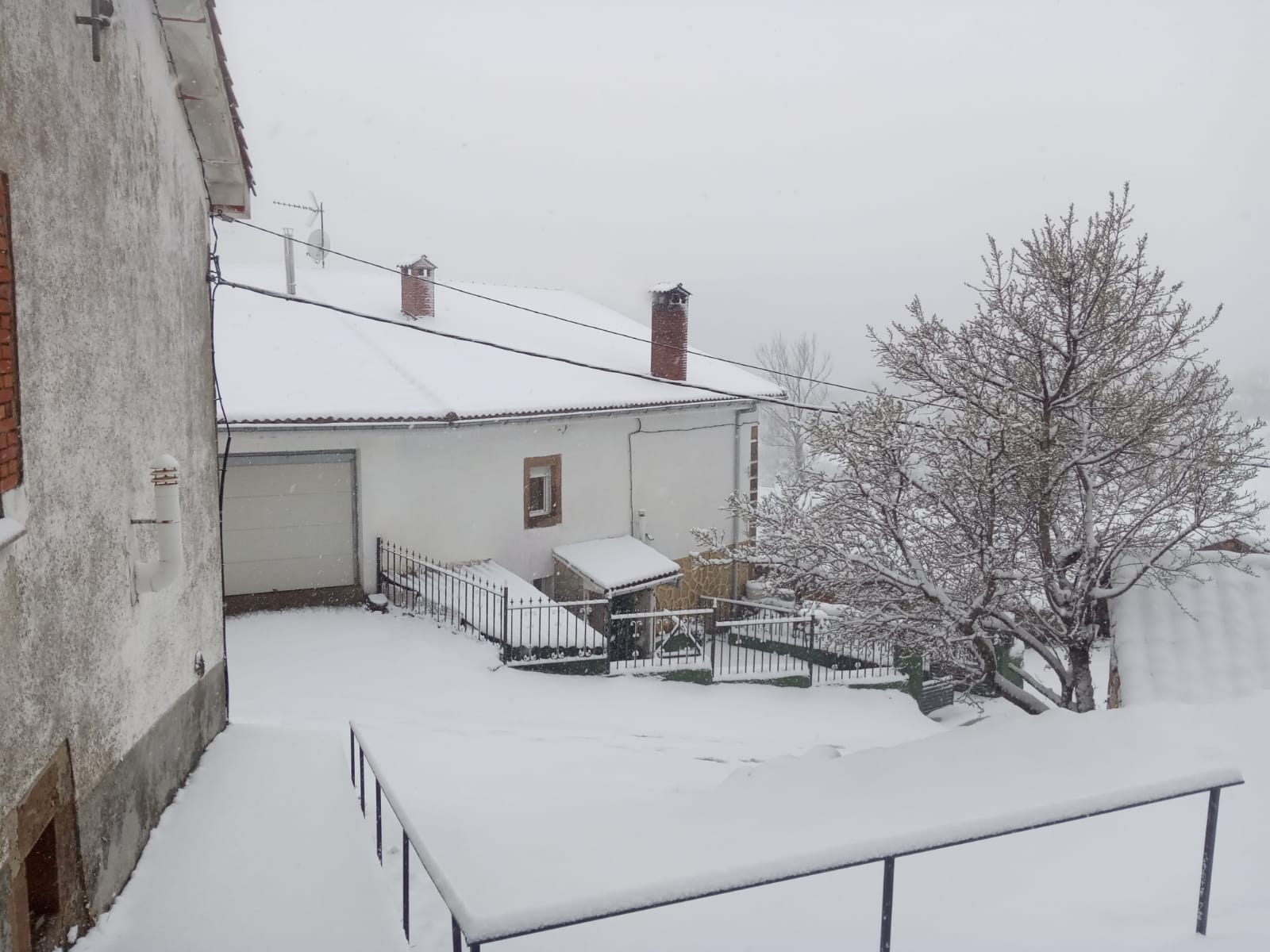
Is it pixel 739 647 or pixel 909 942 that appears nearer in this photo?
pixel 909 942

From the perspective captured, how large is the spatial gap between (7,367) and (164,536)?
2.02 metres

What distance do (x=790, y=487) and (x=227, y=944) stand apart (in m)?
8.80

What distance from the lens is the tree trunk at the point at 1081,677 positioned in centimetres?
1014

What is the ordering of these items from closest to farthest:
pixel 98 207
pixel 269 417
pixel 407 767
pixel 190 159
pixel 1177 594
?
pixel 98 207 → pixel 190 159 → pixel 407 767 → pixel 1177 594 → pixel 269 417

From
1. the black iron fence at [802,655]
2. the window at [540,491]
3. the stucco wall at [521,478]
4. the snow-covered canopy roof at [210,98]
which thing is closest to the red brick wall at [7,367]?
the snow-covered canopy roof at [210,98]

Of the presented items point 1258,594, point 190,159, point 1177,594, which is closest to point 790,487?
point 1177,594

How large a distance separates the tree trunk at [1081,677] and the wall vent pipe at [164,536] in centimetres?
931

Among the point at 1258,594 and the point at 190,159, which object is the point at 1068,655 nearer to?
the point at 1258,594

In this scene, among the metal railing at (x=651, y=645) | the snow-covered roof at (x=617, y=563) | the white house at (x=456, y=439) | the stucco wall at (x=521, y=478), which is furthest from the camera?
the snow-covered roof at (x=617, y=563)

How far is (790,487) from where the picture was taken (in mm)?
11789

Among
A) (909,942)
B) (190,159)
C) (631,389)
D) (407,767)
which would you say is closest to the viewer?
(909,942)

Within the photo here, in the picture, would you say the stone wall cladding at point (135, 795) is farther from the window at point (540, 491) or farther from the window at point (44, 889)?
the window at point (540, 491)

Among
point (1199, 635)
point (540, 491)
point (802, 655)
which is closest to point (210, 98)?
point (1199, 635)

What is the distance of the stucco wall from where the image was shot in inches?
590
